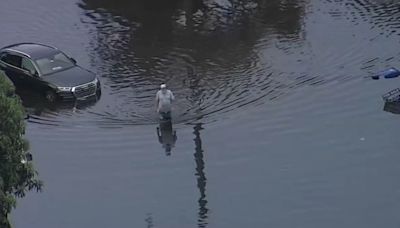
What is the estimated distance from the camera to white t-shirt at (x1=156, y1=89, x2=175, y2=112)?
2133 cm

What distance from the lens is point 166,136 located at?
837 inches

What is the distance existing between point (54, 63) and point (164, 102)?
16.5ft

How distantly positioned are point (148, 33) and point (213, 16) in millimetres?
2603

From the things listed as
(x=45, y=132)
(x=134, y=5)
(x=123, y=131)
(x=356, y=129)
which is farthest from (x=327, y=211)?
(x=134, y=5)

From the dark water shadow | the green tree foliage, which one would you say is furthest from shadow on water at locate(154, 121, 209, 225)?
the green tree foliage

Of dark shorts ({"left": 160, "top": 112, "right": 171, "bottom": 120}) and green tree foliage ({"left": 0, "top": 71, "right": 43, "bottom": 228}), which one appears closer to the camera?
green tree foliage ({"left": 0, "top": 71, "right": 43, "bottom": 228})

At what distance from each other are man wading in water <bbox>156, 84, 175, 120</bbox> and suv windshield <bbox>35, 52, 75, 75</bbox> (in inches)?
174

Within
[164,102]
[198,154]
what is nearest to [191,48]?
[164,102]

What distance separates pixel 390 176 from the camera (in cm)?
1855

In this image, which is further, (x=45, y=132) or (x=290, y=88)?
(x=290, y=88)

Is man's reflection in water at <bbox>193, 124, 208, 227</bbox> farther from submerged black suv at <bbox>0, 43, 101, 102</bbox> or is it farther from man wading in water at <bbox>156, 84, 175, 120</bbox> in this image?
submerged black suv at <bbox>0, 43, 101, 102</bbox>

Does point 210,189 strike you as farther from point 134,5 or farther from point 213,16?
point 134,5

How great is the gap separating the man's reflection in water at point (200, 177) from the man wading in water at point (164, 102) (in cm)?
79

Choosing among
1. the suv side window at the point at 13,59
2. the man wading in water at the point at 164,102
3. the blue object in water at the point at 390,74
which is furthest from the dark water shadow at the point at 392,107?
the suv side window at the point at 13,59
